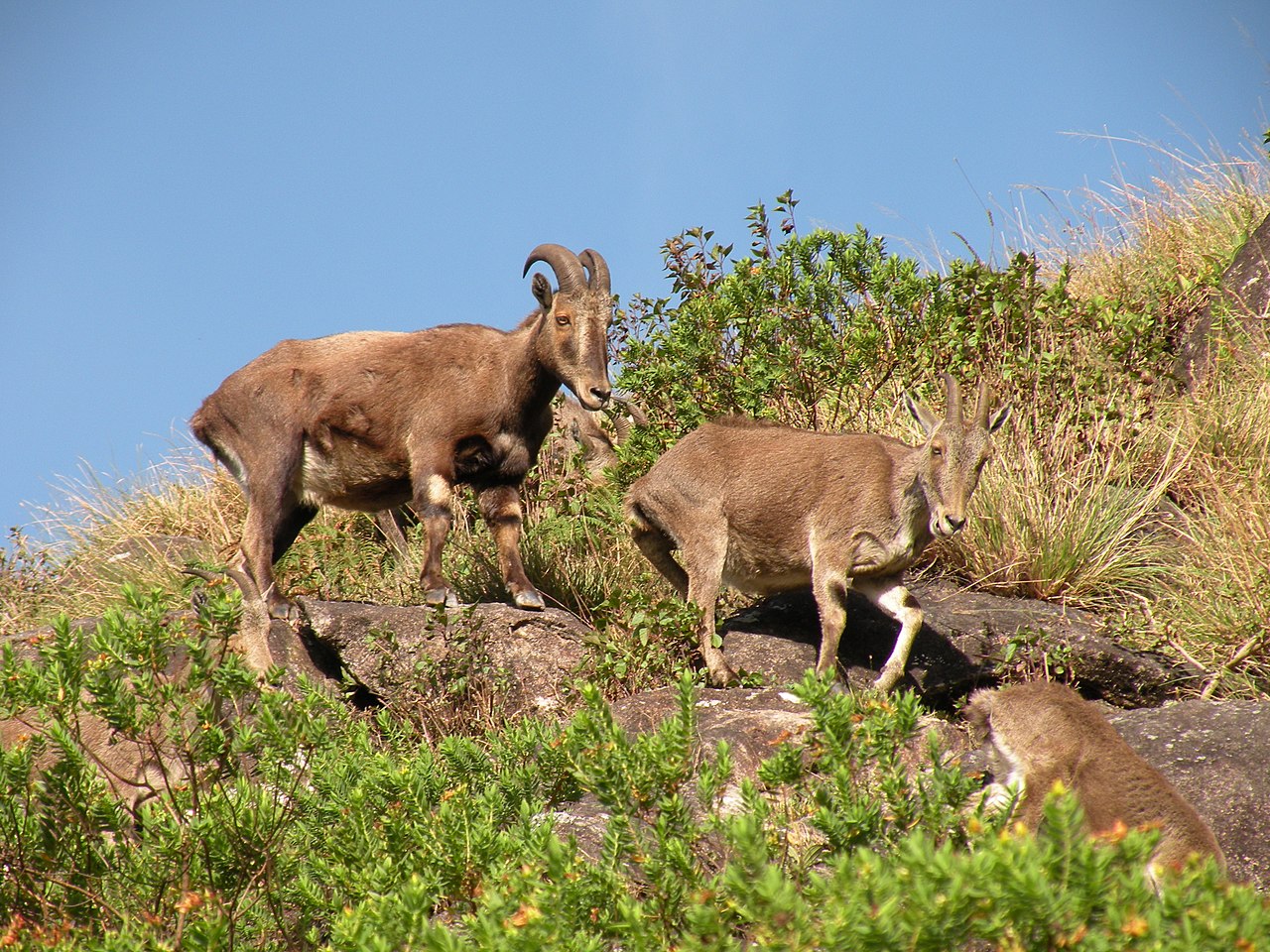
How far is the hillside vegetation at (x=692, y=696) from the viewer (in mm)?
3260

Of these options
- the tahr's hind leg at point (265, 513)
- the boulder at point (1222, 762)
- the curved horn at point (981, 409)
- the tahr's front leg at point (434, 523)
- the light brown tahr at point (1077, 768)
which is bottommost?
the boulder at point (1222, 762)

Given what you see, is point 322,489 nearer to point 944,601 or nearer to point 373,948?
point 944,601

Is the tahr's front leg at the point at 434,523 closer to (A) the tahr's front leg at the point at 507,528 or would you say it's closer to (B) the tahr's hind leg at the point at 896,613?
(A) the tahr's front leg at the point at 507,528

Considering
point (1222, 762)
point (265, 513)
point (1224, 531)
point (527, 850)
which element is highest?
point (265, 513)

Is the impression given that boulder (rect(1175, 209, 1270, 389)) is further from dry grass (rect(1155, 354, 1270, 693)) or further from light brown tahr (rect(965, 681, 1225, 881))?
light brown tahr (rect(965, 681, 1225, 881))

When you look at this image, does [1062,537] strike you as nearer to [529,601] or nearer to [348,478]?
[529,601]

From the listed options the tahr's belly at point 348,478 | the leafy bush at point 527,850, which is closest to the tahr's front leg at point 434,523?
the tahr's belly at point 348,478

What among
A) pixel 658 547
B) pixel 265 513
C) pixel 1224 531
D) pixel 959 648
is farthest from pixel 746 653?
pixel 265 513

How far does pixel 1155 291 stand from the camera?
1268cm

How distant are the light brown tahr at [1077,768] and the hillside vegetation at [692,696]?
2.32ft

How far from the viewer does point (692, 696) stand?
4.31 metres

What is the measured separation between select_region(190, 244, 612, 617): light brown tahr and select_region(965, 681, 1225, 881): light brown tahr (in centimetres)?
417

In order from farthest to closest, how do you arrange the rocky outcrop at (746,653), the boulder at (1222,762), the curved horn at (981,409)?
the rocky outcrop at (746,653)
the curved horn at (981,409)
the boulder at (1222,762)

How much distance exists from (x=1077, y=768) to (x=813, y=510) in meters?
3.38
